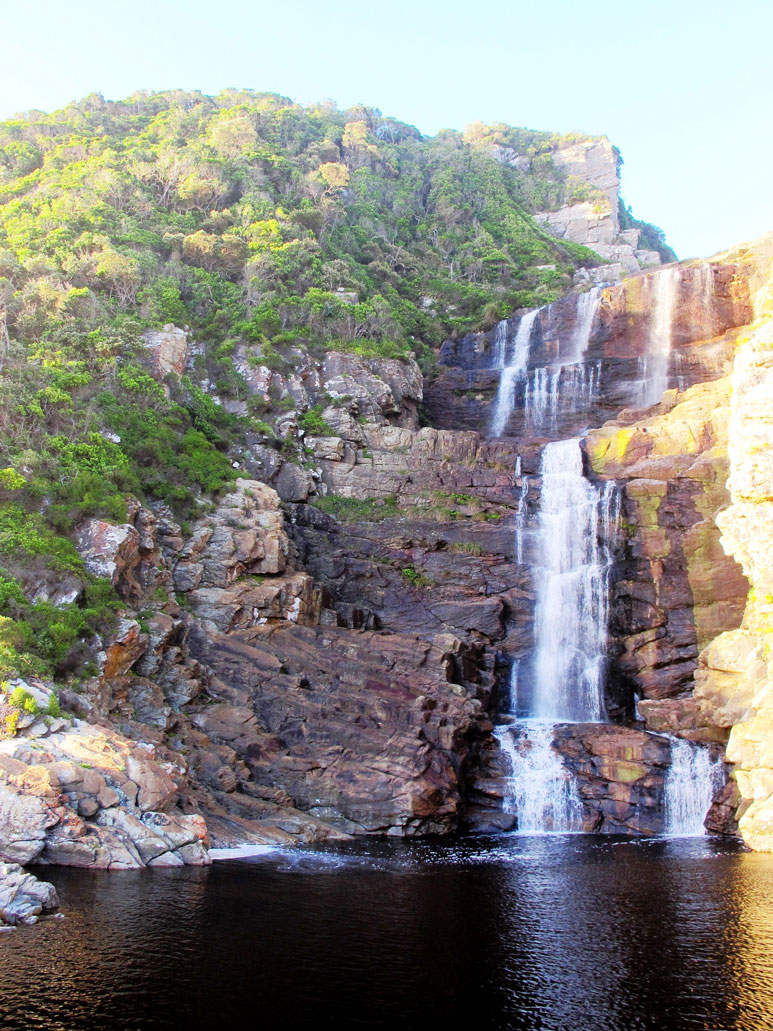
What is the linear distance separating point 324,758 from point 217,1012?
59.8ft

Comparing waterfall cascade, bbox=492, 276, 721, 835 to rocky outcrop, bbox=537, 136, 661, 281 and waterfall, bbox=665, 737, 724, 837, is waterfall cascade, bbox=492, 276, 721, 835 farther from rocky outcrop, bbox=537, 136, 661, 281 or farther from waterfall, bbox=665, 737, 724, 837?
rocky outcrop, bbox=537, 136, 661, 281

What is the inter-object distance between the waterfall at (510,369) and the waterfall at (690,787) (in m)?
26.2

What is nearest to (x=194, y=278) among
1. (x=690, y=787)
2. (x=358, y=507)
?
(x=358, y=507)

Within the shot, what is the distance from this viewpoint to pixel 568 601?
127 ft

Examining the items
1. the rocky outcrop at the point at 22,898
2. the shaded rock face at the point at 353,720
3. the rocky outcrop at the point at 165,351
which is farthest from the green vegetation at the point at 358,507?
the rocky outcrop at the point at 22,898

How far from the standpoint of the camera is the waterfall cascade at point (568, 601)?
30.1 metres

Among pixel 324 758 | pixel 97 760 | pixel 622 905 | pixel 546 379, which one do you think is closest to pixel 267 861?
pixel 97 760

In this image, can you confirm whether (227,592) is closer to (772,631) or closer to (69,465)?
(69,465)

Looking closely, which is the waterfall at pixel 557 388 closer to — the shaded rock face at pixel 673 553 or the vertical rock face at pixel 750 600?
the shaded rock face at pixel 673 553

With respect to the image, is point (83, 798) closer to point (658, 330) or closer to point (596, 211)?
point (658, 330)

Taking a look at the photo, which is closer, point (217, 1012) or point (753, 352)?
point (217, 1012)

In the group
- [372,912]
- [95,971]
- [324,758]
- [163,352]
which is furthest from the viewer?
[163,352]

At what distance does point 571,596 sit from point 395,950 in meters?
26.3

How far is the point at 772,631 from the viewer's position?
101 feet
